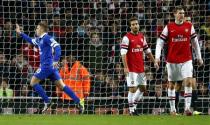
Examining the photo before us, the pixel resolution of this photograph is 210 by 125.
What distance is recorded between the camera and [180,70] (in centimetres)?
1223

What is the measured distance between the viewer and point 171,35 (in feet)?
39.9

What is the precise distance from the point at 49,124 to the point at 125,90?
5263 mm

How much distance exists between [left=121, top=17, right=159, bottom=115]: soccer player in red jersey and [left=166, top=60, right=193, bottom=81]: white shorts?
2.51 feet

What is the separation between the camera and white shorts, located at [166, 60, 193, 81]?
12117 mm

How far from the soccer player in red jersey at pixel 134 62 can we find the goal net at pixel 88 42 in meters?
1.88

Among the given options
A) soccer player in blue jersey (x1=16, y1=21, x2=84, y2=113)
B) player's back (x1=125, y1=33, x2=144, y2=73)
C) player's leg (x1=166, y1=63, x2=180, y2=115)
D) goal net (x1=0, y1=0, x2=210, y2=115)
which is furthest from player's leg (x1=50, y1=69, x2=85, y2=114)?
player's leg (x1=166, y1=63, x2=180, y2=115)

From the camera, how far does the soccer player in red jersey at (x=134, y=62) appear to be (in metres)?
12.9

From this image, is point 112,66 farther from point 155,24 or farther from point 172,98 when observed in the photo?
point 172,98

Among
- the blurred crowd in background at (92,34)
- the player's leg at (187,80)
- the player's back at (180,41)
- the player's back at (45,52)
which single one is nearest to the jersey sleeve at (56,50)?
the player's back at (45,52)

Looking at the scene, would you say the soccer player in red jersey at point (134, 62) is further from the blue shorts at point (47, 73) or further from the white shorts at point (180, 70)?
the blue shorts at point (47, 73)

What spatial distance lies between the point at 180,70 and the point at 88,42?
3882mm

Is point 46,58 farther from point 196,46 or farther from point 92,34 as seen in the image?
point 196,46

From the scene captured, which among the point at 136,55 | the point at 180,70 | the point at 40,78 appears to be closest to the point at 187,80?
the point at 180,70

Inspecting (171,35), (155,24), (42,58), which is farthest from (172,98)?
(155,24)
